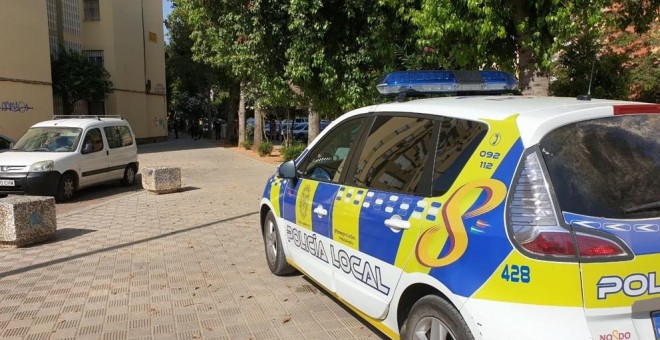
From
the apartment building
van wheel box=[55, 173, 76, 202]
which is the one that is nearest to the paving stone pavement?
van wheel box=[55, 173, 76, 202]

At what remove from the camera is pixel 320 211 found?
409cm

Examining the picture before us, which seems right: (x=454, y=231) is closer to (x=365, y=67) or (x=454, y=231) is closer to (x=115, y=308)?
(x=115, y=308)

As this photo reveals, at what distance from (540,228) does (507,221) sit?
0.47 feet

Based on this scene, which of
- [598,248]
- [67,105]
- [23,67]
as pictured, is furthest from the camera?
[67,105]

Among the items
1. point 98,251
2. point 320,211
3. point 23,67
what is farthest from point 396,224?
point 23,67

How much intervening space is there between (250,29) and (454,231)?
20.8 ft

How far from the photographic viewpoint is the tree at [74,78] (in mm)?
24859

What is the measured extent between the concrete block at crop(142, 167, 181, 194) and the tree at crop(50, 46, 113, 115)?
604 inches

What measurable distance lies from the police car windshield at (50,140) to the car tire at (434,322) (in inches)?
403

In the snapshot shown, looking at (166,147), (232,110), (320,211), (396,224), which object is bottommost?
(166,147)

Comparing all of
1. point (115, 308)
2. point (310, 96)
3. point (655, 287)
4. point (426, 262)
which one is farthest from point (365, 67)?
point (655, 287)

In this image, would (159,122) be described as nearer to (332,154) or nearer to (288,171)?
(288,171)

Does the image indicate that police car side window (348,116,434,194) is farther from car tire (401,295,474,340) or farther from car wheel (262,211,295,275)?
car wheel (262,211,295,275)

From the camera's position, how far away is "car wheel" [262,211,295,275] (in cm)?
532
